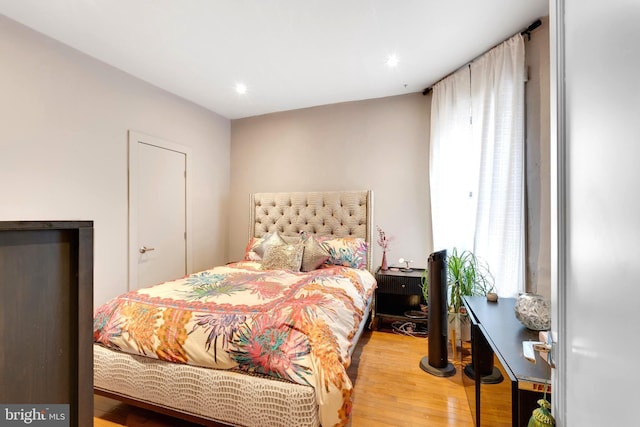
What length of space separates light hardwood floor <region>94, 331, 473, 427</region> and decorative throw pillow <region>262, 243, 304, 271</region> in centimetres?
102

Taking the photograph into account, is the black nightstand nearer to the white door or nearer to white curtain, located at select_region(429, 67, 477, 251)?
white curtain, located at select_region(429, 67, 477, 251)

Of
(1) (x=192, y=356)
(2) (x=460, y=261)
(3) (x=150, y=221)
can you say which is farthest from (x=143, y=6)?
(2) (x=460, y=261)

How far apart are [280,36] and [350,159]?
167cm

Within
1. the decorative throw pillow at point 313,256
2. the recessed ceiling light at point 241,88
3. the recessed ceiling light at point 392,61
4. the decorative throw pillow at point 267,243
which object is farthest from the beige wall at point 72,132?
the recessed ceiling light at point 392,61

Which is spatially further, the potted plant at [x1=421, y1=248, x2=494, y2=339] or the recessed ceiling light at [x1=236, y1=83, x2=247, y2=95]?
the recessed ceiling light at [x1=236, y1=83, x2=247, y2=95]

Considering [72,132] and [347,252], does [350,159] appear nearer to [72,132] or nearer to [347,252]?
[347,252]

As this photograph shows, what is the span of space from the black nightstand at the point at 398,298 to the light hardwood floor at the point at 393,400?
53 centimetres

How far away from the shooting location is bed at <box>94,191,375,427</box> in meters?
1.33

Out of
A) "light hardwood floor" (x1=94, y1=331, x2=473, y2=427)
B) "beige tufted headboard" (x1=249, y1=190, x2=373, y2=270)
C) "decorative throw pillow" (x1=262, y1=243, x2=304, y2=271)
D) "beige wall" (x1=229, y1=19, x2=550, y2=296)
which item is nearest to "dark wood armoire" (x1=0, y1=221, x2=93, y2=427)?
"light hardwood floor" (x1=94, y1=331, x2=473, y2=427)

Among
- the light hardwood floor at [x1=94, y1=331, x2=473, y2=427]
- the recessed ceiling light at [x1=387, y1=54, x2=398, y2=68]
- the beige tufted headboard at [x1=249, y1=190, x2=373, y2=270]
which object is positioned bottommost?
the light hardwood floor at [x1=94, y1=331, x2=473, y2=427]

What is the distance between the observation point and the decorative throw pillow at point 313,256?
2.86m

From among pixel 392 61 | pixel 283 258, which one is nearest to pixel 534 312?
pixel 283 258

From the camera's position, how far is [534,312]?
55.8 inches

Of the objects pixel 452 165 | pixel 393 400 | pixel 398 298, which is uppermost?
pixel 452 165
